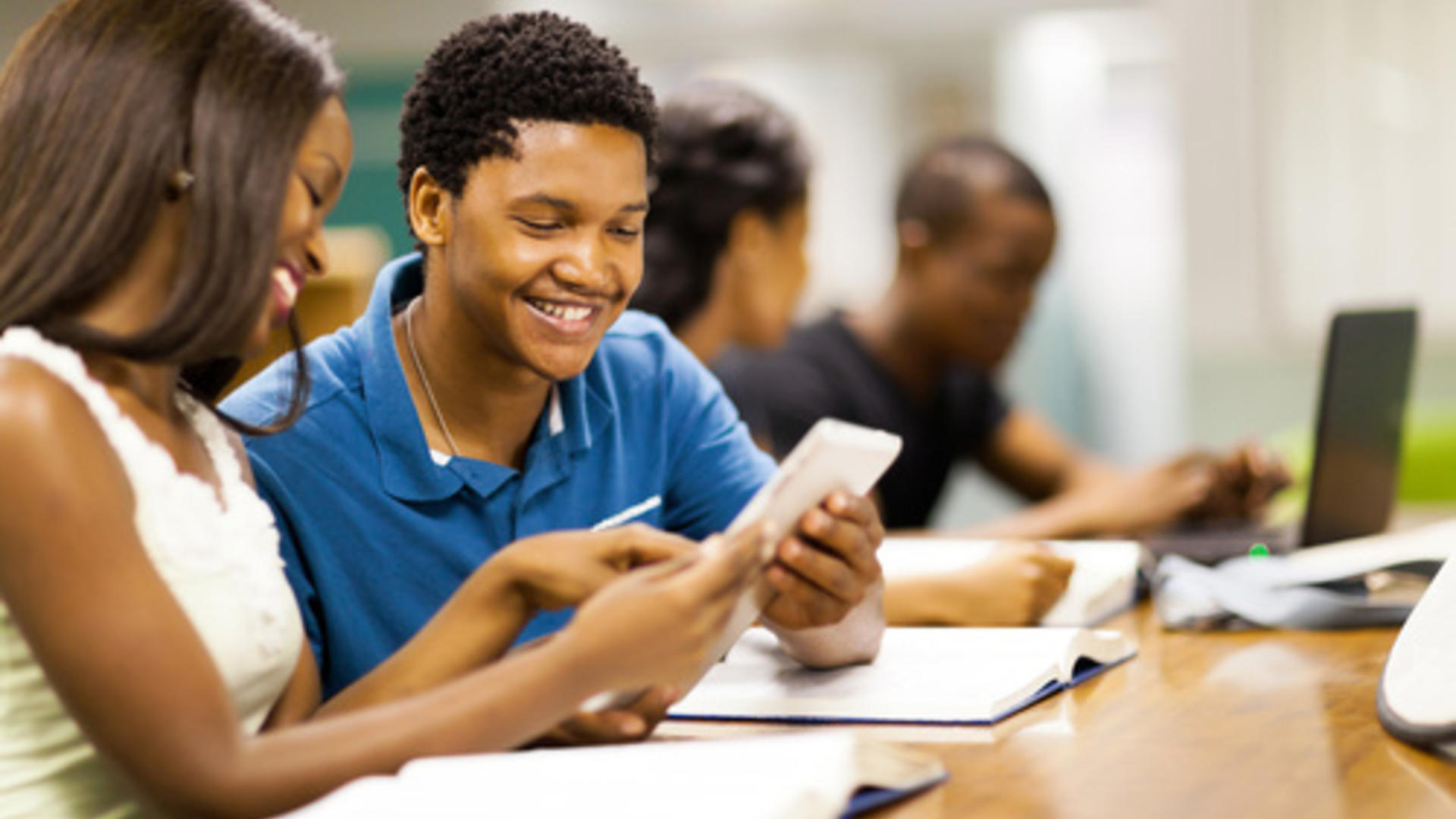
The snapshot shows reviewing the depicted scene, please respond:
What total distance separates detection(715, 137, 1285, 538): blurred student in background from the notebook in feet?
2.93

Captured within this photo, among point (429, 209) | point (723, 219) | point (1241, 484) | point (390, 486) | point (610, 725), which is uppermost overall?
point (429, 209)

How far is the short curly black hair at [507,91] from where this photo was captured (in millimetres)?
1246

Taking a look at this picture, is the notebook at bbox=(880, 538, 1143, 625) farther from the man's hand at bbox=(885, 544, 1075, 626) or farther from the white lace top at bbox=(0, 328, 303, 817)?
the white lace top at bbox=(0, 328, 303, 817)

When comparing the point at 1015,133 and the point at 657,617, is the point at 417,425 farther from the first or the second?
the point at 1015,133

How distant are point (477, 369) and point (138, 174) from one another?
0.46 metres

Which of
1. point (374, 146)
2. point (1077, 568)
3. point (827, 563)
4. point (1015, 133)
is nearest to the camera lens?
point (827, 563)

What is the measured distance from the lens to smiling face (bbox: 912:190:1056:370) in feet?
9.33

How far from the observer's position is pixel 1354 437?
1871 millimetres

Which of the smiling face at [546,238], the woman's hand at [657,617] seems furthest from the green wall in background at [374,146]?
the woman's hand at [657,617]

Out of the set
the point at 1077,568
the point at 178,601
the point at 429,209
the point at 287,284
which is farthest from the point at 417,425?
the point at 1077,568

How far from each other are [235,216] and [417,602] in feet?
1.52

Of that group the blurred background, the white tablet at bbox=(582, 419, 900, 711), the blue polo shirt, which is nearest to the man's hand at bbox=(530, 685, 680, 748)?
the white tablet at bbox=(582, 419, 900, 711)

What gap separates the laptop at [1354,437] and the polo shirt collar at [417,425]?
861 mm

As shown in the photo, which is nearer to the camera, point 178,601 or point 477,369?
point 178,601
